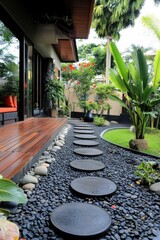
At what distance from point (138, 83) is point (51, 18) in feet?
12.1

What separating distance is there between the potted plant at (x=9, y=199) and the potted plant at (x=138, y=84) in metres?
3.06

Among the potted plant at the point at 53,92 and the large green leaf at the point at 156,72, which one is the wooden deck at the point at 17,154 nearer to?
the large green leaf at the point at 156,72

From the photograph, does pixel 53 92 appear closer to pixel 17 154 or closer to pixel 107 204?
pixel 17 154

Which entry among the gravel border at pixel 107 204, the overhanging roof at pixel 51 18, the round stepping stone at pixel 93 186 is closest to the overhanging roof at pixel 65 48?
the overhanging roof at pixel 51 18

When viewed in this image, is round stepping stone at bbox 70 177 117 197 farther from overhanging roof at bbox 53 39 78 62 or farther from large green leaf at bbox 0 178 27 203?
overhanging roof at bbox 53 39 78 62

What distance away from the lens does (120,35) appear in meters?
14.2

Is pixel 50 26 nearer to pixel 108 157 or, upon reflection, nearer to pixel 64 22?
pixel 64 22

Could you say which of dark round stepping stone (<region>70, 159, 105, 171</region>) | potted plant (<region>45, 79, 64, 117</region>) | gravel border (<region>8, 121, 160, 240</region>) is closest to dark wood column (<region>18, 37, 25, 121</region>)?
potted plant (<region>45, 79, 64, 117</region>)

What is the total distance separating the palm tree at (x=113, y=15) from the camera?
1278cm

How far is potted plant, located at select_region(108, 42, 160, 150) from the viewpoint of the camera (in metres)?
3.81

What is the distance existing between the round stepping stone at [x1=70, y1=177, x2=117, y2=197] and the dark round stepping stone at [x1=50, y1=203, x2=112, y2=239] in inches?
9.6

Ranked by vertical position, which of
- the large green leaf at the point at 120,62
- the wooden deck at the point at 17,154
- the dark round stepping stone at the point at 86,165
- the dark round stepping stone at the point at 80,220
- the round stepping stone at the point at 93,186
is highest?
the large green leaf at the point at 120,62

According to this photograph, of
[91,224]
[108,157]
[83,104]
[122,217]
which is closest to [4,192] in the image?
[91,224]

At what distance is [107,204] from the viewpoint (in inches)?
72.7
